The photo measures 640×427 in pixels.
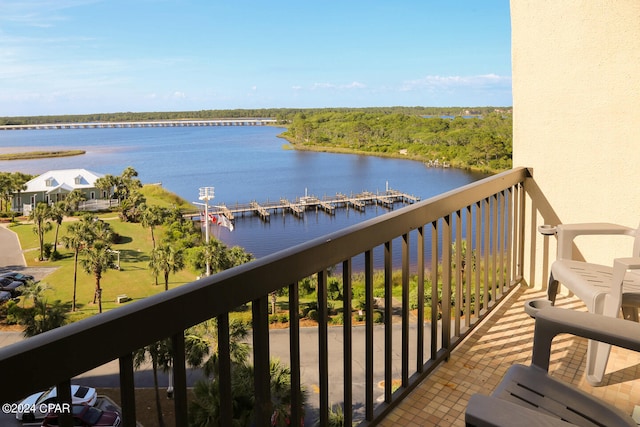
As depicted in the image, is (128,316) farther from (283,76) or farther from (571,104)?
(283,76)

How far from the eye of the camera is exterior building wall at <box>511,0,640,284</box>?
2.47m

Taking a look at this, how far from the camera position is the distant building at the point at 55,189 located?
44031 mm

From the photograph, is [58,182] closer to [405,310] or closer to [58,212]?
[58,212]

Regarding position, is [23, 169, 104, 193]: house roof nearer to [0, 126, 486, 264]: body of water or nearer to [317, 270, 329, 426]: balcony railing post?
[0, 126, 486, 264]: body of water

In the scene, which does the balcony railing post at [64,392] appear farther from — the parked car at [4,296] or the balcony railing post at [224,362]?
the parked car at [4,296]

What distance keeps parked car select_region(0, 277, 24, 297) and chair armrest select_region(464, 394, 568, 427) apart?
3495 centimetres

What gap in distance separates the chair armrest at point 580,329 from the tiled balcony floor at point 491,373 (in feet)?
A: 1.86

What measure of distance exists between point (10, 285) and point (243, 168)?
22.6 metres

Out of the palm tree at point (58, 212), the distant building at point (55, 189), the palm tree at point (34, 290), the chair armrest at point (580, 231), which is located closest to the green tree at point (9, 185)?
the distant building at point (55, 189)

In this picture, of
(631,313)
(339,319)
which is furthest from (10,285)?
(631,313)

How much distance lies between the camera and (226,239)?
1457 inches

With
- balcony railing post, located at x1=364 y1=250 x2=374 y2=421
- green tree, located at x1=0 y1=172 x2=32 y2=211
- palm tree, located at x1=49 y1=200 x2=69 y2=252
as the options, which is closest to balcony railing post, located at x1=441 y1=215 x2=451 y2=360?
balcony railing post, located at x1=364 y1=250 x2=374 y2=421

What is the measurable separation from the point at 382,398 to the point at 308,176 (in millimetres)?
42064

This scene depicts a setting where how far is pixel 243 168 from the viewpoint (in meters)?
48.8
